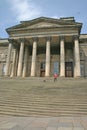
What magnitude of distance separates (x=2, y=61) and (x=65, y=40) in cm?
1636

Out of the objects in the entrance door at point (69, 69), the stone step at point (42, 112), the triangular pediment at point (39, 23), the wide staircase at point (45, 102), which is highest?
the triangular pediment at point (39, 23)

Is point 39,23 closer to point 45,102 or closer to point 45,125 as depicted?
point 45,102

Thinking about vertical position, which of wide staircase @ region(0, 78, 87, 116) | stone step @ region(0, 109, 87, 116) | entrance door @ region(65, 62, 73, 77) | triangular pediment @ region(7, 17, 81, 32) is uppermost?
triangular pediment @ region(7, 17, 81, 32)

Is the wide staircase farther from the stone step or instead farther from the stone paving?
the stone paving

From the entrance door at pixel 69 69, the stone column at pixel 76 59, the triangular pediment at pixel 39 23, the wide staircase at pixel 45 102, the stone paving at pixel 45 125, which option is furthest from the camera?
the entrance door at pixel 69 69

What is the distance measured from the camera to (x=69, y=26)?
1211 inches

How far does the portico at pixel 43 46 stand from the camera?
30438 mm

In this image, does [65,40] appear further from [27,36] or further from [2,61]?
[2,61]

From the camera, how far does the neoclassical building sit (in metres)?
30.5

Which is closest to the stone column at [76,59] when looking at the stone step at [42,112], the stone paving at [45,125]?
the stone step at [42,112]

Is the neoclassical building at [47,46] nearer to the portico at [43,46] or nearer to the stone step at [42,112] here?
the portico at [43,46]

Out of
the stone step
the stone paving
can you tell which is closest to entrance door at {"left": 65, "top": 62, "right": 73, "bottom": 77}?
the stone step

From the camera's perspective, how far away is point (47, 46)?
31062 millimetres

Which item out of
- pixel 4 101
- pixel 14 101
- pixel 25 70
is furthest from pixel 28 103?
pixel 25 70
